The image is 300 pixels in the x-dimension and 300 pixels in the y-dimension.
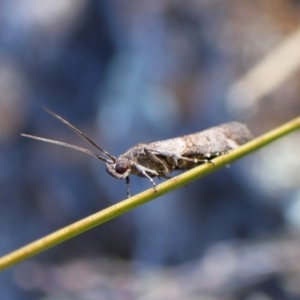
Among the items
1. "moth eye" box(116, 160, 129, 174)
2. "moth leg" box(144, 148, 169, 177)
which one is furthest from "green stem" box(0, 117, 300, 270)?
"moth leg" box(144, 148, 169, 177)

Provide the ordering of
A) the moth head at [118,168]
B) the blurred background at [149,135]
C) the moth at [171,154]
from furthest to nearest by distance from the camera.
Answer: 1. the blurred background at [149,135]
2. the moth at [171,154]
3. the moth head at [118,168]

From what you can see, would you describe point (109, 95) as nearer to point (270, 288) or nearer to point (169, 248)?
point (169, 248)

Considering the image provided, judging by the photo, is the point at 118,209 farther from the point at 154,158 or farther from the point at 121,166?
the point at 154,158

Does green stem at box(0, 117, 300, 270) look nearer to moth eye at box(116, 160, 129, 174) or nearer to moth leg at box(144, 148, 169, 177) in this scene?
moth eye at box(116, 160, 129, 174)

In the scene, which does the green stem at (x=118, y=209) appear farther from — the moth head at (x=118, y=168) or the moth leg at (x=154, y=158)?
the moth leg at (x=154, y=158)

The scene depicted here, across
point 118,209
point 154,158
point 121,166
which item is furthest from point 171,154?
point 118,209

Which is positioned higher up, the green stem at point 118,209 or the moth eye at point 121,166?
the moth eye at point 121,166

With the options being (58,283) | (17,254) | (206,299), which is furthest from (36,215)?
(17,254)

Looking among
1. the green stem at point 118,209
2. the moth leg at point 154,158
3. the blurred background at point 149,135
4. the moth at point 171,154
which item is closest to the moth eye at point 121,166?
the moth at point 171,154
